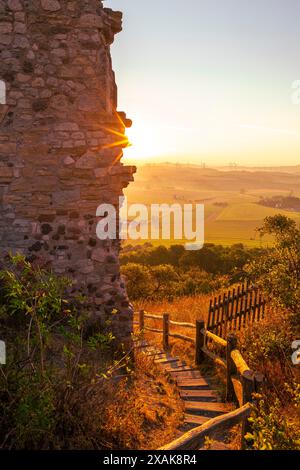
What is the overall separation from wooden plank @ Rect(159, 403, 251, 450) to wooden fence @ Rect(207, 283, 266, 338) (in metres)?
5.47

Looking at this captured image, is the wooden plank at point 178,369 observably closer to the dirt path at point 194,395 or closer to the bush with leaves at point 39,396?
the dirt path at point 194,395

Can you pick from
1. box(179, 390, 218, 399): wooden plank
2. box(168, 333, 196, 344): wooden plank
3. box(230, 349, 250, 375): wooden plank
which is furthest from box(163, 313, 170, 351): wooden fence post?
box(230, 349, 250, 375): wooden plank

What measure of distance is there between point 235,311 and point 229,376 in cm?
347

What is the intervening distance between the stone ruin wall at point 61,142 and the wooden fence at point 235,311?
3.75m

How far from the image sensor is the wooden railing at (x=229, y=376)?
4016 millimetres

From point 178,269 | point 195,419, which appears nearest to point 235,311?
point 195,419

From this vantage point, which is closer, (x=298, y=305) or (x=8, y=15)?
(x=8, y=15)

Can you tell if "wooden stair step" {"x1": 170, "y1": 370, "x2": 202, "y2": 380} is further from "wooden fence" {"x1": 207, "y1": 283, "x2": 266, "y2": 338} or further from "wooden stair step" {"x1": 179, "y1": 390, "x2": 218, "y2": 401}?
"wooden fence" {"x1": 207, "y1": 283, "x2": 266, "y2": 338}

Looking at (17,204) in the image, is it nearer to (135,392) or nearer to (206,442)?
(135,392)

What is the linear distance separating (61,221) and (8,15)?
356 cm

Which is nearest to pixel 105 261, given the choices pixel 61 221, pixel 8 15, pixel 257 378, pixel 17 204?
pixel 61 221

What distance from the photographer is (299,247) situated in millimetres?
7781

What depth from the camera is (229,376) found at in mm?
6914

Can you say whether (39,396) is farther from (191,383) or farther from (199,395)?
(191,383)
